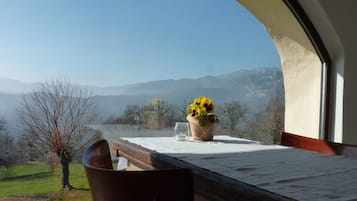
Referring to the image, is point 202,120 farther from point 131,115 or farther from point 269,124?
point 269,124

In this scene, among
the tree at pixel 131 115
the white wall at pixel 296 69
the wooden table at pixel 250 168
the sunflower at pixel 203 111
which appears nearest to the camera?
the wooden table at pixel 250 168

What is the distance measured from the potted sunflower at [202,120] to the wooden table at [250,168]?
84mm

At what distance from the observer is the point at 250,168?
54.4 inches

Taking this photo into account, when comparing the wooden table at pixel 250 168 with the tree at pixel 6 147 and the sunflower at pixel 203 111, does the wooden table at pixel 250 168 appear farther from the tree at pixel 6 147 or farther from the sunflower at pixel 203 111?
the tree at pixel 6 147

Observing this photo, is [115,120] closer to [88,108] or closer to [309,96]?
[88,108]

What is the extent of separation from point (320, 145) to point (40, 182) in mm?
1618

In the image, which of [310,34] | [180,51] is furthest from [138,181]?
[310,34]

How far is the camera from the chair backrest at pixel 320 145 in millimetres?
1905

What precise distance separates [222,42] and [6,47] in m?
1.43

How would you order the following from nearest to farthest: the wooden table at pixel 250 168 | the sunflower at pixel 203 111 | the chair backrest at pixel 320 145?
1. the wooden table at pixel 250 168
2. the chair backrest at pixel 320 145
3. the sunflower at pixel 203 111

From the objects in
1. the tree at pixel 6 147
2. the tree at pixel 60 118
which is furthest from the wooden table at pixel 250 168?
the tree at pixel 6 147

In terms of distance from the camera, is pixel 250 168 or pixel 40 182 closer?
pixel 250 168

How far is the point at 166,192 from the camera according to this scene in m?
0.95

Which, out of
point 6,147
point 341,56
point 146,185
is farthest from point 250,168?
point 341,56
